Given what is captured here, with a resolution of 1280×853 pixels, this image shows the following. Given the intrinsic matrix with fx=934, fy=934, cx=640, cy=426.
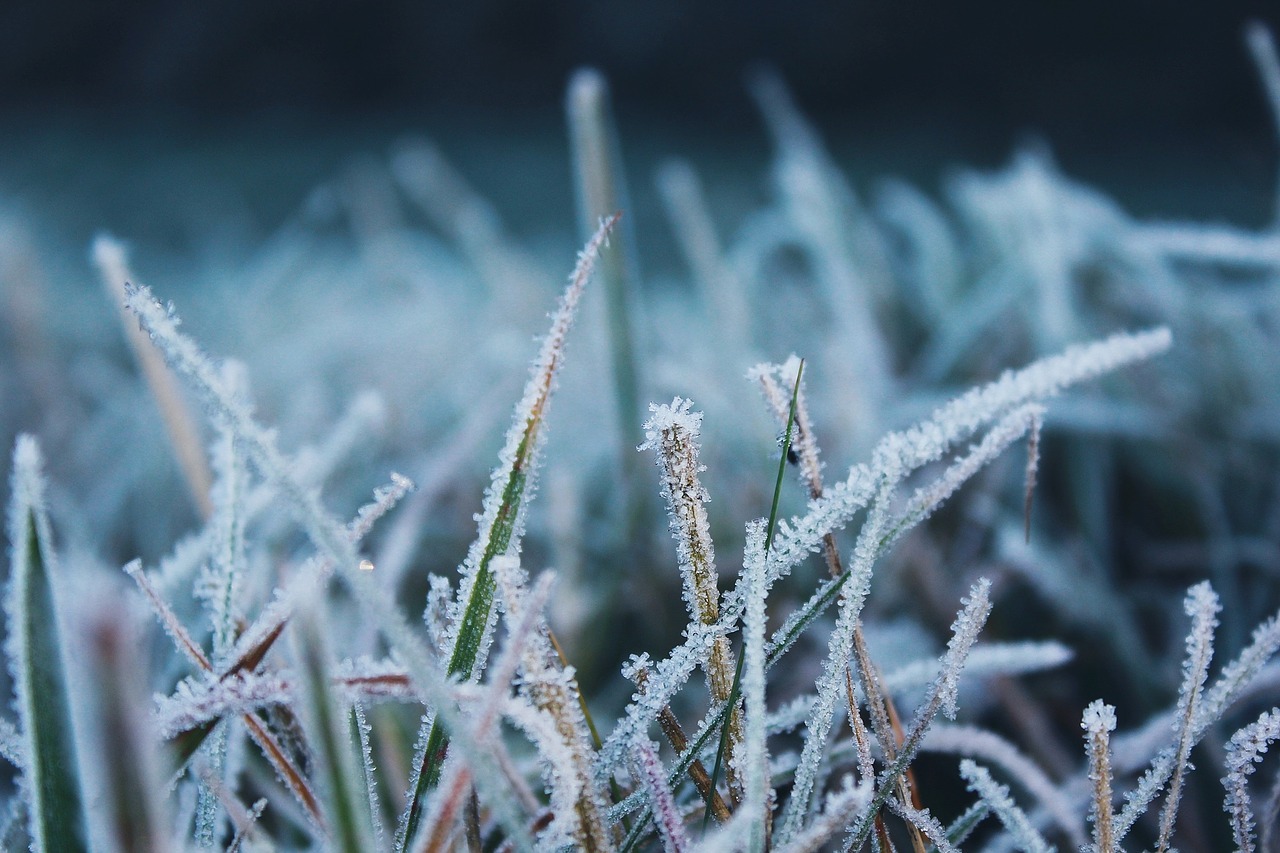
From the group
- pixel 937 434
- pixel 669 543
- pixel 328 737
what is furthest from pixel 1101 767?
pixel 669 543

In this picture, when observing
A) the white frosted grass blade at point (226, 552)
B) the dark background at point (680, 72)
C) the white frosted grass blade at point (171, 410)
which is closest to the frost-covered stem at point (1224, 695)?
the white frosted grass blade at point (226, 552)

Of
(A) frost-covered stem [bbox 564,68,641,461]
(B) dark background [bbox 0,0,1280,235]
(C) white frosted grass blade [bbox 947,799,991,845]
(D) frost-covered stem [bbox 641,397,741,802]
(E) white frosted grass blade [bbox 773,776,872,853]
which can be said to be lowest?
(C) white frosted grass blade [bbox 947,799,991,845]

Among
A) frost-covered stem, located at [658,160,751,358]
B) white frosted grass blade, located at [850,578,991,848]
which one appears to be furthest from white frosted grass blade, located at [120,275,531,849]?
frost-covered stem, located at [658,160,751,358]

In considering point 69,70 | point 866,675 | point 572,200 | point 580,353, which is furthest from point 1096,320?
point 69,70

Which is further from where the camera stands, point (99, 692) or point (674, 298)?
point (674, 298)

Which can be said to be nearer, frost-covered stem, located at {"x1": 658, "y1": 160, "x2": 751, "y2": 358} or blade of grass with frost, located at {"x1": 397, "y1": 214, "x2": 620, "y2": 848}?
blade of grass with frost, located at {"x1": 397, "y1": 214, "x2": 620, "y2": 848}

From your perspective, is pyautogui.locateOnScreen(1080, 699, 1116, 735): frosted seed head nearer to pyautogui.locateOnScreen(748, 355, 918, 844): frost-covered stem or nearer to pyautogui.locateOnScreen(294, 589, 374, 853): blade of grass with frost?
pyautogui.locateOnScreen(748, 355, 918, 844): frost-covered stem

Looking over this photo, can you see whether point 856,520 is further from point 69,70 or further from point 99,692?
point 69,70
